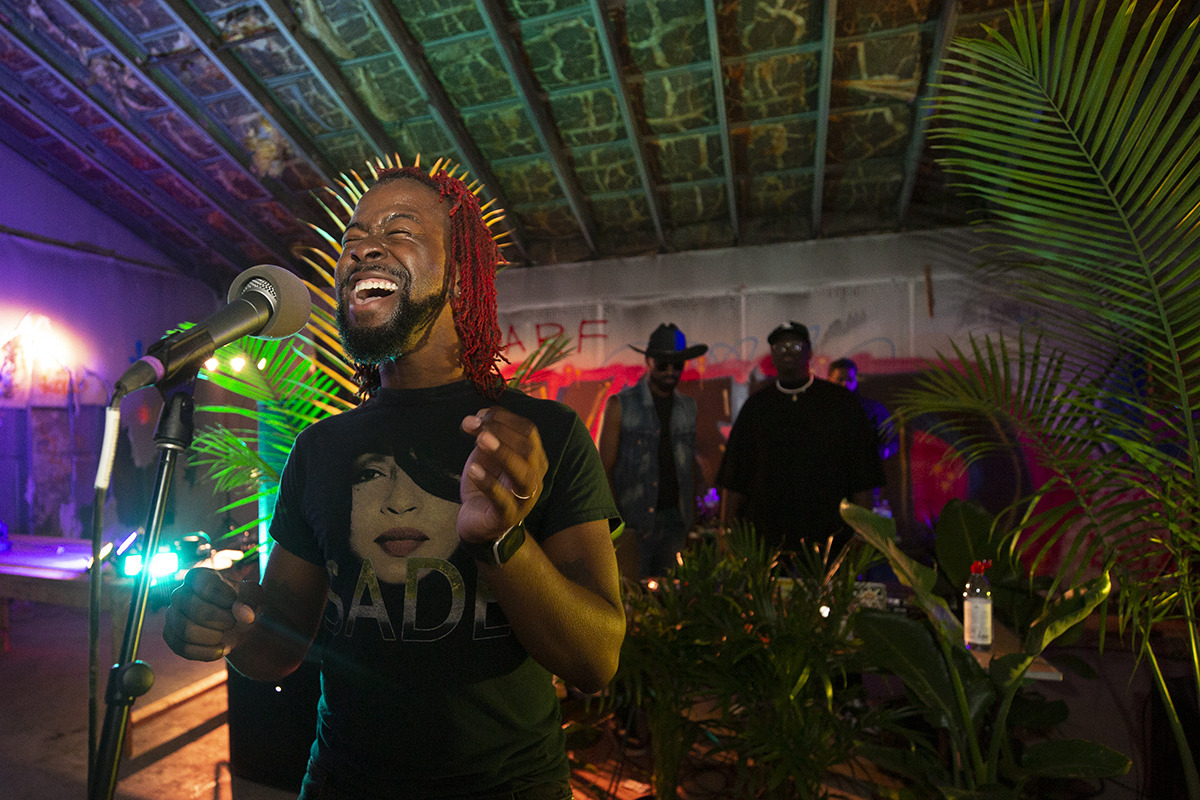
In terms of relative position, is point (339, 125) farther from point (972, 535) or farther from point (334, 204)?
point (972, 535)

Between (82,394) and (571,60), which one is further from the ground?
(571,60)

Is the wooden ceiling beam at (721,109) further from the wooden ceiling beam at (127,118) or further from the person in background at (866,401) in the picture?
the wooden ceiling beam at (127,118)

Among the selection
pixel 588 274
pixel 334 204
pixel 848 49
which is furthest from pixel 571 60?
pixel 334 204

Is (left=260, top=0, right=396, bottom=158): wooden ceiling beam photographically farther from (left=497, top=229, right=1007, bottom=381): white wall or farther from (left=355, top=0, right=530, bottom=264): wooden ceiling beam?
(left=497, top=229, right=1007, bottom=381): white wall

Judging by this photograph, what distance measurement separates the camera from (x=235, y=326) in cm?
116

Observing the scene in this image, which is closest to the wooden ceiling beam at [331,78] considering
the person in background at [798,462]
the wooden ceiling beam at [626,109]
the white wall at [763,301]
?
the wooden ceiling beam at [626,109]

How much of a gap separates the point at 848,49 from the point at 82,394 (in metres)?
8.21

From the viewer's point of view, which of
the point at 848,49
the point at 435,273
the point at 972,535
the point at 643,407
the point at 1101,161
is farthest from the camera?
the point at 848,49

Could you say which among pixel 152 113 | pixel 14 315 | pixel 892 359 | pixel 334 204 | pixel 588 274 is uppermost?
pixel 152 113

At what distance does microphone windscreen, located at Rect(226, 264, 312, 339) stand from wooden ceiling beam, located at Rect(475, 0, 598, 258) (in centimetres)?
408

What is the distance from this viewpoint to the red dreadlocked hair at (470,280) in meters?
1.29

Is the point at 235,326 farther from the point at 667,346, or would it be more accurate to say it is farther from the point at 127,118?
the point at 127,118

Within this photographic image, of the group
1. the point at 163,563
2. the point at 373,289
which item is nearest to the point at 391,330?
the point at 373,289

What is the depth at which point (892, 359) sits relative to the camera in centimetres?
630
